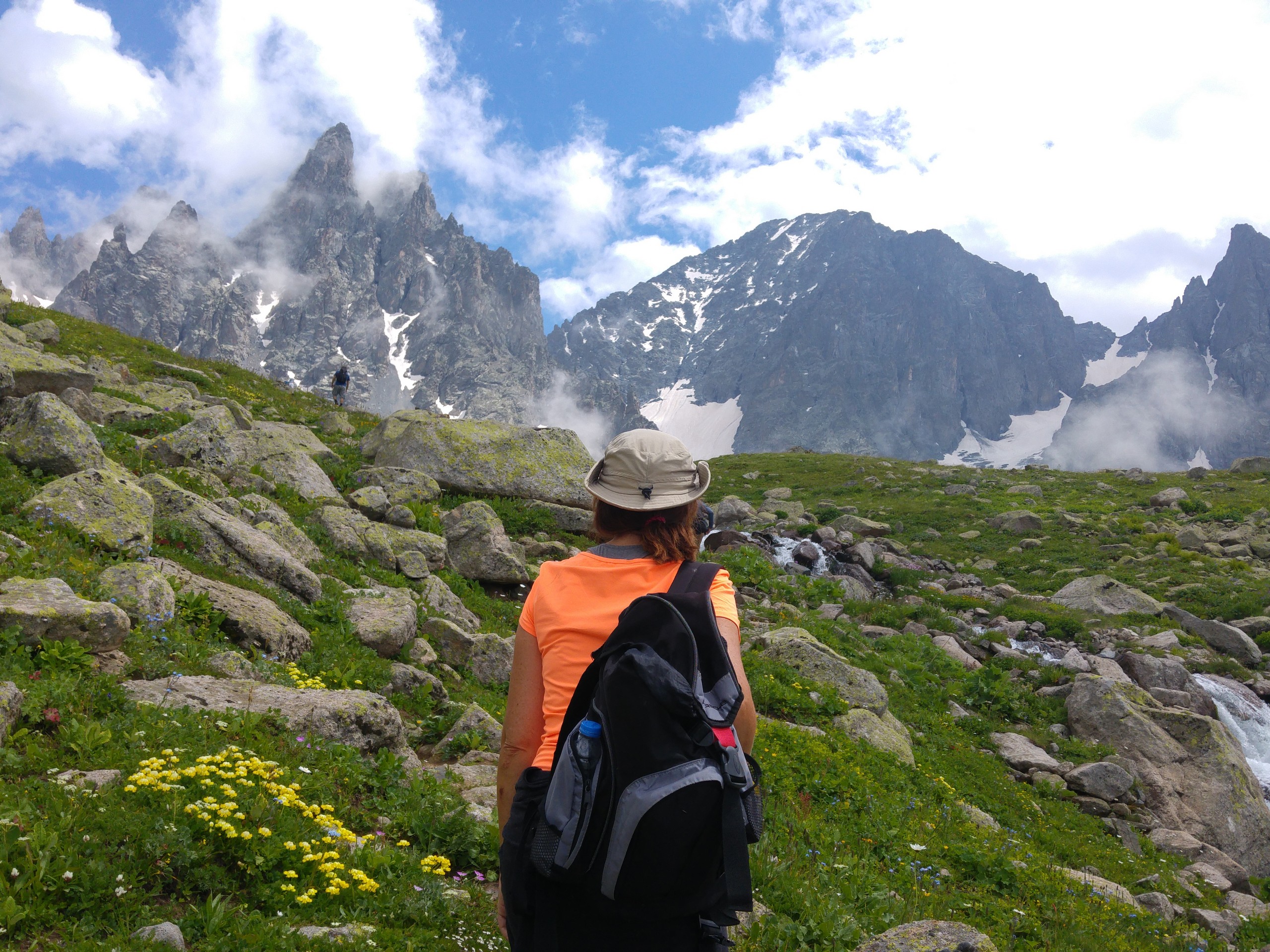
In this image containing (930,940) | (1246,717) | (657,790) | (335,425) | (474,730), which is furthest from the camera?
(335,425)

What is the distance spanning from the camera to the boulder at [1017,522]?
32750 mm

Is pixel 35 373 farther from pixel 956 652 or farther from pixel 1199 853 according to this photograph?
pixel 1199 853

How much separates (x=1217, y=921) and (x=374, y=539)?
14637mm

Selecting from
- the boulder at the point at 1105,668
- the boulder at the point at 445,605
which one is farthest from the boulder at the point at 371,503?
the boulder at the point at 1105,668

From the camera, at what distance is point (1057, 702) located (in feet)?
54.9

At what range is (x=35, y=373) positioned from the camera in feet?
49.0

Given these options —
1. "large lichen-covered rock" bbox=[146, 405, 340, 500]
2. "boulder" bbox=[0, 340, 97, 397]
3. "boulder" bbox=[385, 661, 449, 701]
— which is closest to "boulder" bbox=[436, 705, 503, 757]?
"boulder" bbox=[385, 661, 449, 701]

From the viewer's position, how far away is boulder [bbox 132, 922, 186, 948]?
4.06 metres

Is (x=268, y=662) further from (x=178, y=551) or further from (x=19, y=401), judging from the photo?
(x=19, y=401)

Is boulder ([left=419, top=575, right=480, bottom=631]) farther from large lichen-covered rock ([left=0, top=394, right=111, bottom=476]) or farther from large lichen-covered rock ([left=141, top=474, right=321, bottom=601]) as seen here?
large lichen-covered rock ([left=0, top=394, right=111, bottom=476])

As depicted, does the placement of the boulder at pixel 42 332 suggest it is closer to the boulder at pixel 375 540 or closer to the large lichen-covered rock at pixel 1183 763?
the boulder at pixel 375 540

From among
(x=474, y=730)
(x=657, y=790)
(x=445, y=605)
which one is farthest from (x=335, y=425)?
(x=657, y=790)

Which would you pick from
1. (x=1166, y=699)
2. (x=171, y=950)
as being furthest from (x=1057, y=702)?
(x=171, y=950)

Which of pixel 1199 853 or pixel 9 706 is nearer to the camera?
pixel 9 706
